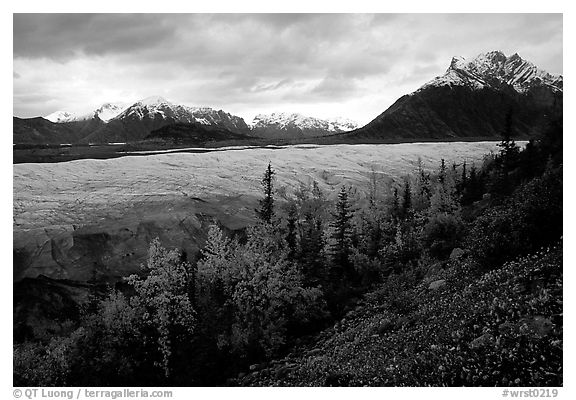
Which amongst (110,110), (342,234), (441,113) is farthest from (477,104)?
(110,110)

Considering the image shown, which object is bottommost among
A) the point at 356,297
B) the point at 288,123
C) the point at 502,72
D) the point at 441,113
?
the point at 356,297

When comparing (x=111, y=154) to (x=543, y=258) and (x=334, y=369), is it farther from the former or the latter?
(x=543, y=258)

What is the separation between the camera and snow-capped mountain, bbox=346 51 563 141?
38.6ft

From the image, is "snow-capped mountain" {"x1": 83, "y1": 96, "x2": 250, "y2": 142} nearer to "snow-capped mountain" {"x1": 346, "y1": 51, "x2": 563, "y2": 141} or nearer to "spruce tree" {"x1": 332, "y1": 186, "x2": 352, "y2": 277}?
"spruce tree" {"x1": 332, "y1": 186, "x2": 352, "y2": 277}

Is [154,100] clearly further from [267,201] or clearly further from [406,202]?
[406,202]

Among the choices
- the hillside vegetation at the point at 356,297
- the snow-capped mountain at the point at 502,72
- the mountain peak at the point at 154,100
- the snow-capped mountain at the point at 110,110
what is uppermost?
the snow-capped mountain at the point at 502,72

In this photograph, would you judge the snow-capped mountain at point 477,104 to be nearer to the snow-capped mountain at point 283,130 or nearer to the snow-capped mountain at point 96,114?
the snow-capped mountain at point 283,130

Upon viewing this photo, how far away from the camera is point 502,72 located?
12.2 meters

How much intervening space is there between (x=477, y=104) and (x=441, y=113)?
184cm

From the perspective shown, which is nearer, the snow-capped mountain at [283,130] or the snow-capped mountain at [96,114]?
the snow-capped mountain at [96,114]

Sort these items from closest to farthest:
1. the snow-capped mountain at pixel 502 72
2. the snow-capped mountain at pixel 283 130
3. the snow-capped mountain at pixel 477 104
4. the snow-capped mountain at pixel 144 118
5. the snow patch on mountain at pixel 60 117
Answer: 1. the snow-capped mountain at pixel 502 72
2. the snow-capped mountain at pixel 477 104
3. the snow patch on mountain at pixel 60 117
4. the snow-capped mountain at pixel 144 118
5. the snow-capped mountain at pixel 283 130

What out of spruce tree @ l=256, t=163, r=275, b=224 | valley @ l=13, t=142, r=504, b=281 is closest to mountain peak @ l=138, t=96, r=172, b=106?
valley @ l=13, t=142, r=504, b=281

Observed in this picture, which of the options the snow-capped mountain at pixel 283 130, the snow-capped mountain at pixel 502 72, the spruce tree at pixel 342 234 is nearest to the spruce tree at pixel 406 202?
the spruce tree at pixel 342 234

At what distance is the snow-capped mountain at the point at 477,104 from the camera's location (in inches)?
464
